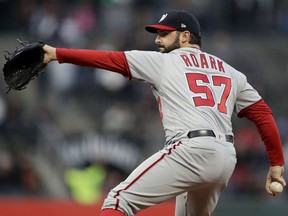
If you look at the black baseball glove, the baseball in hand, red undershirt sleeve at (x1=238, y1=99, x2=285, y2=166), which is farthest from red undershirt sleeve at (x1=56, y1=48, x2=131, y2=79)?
the baseball in hand

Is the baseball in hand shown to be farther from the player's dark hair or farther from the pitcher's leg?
the player's dark hair

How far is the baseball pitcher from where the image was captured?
21.3 ft

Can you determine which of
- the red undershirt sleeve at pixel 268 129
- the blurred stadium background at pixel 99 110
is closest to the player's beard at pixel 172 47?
the red undershirt sleeve at pixel 268 129

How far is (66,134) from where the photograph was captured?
49.3ft

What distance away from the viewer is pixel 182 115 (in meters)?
6.66

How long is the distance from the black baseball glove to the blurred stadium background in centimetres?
557

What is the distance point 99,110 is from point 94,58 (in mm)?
8765

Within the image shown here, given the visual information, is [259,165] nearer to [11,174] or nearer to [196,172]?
[11,174]

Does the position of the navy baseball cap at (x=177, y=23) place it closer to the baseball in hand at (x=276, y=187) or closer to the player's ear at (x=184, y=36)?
the player's ear at (x=184, y=36)

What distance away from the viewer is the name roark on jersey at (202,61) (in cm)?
686

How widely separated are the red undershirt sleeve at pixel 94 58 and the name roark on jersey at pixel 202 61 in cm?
53

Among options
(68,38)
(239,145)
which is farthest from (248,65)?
(68,38)

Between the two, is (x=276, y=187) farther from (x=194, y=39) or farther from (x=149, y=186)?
(x=194, y=39)

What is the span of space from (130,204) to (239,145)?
7.86 meters
